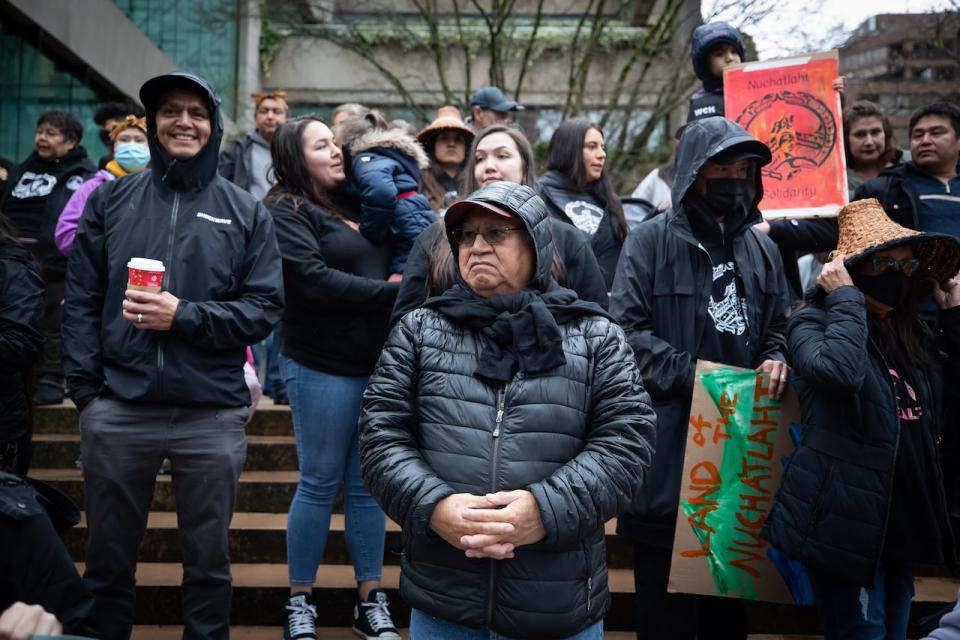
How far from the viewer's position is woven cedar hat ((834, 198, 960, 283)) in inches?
140

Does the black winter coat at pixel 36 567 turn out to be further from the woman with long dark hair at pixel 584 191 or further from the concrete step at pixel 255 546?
the woman with long dark hair at pixel 584 191

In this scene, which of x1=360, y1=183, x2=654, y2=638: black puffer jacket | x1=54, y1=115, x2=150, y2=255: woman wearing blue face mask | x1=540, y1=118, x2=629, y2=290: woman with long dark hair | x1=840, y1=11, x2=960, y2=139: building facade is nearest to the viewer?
x1=360, y1=183, x2=654, y2=638: black puffer jacket

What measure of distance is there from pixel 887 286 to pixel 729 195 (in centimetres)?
69

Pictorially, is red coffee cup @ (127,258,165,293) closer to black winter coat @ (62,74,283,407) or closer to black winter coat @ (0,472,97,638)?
black winter coat @ (62,74,283,407)

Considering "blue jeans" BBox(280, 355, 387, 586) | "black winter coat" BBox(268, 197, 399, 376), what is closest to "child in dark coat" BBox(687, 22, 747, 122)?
A: "black winter coat" BBox(268, 197, 399, 376)

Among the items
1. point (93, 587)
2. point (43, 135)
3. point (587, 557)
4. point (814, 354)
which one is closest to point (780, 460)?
point (814, 354)

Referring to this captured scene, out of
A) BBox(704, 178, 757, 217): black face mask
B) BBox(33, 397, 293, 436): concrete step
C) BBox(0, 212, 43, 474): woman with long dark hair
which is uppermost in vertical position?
BBox(704, 178, 757, 217): black face mask

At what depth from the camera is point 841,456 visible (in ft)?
11.0

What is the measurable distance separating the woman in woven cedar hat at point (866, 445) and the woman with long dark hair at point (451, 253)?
0.83 m

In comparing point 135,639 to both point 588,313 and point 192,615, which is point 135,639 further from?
point 588,313

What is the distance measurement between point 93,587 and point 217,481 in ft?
1.91

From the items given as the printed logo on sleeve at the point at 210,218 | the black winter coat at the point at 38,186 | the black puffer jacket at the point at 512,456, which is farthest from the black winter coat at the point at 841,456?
the black winter coat at the point at 38,186

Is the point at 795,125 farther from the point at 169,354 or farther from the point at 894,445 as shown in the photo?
the point at 169,354

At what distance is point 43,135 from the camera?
719 centimetres
